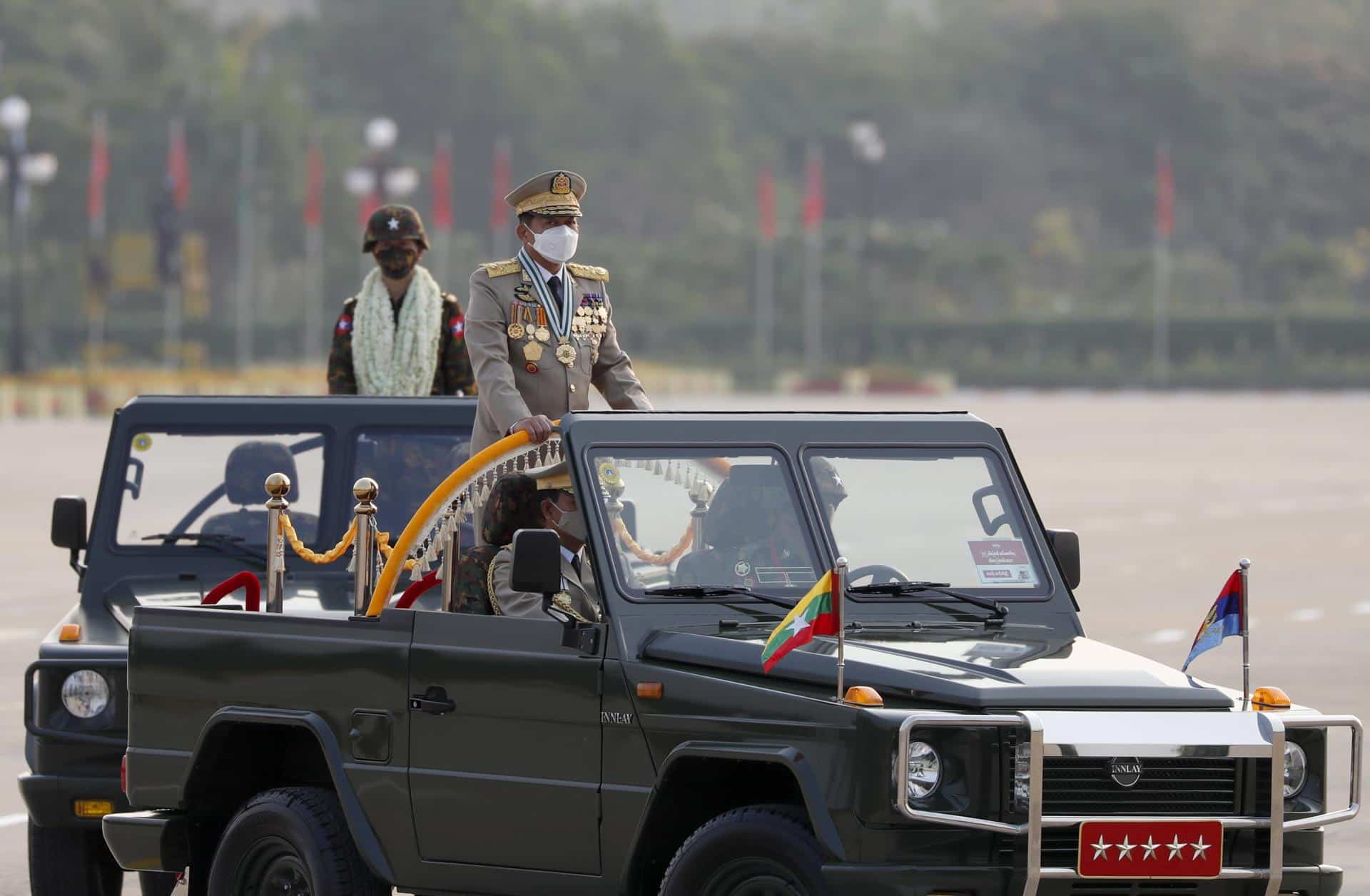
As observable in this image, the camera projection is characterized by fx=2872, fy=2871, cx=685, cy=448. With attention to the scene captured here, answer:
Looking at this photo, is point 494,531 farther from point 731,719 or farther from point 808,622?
point 808,622

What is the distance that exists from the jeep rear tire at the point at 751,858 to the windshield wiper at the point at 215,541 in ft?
13.2

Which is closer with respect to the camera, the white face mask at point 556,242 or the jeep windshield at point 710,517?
the jeep windshield at point 710,517

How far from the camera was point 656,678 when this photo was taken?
6773 mm

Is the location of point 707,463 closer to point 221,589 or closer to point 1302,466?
point 221,589

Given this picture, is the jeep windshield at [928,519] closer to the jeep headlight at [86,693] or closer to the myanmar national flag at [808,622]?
the myanmar national flag at [808,622]

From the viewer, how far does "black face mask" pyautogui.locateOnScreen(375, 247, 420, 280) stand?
11.4 m

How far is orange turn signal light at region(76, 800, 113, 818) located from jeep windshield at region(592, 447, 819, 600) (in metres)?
2.60

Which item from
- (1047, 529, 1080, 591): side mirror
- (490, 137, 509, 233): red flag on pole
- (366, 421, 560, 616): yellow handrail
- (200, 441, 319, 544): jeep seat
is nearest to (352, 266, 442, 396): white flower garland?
(200, 441, 319, 544): jeep seat

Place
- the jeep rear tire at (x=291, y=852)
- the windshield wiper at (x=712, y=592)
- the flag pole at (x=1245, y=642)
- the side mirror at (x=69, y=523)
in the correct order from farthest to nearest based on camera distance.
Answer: the side mirror at (x=69, y=523) < the jeep rear tire at (x=291, y=852) < the windshield wiper at (x=712, y=592) < the flag pole at (x=1245, y=642)

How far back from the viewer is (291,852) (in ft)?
25.2

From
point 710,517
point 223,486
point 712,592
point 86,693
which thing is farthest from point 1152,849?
point 223,486

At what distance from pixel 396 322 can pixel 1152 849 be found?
579cm

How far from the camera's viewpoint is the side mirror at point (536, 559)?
22.3 ft

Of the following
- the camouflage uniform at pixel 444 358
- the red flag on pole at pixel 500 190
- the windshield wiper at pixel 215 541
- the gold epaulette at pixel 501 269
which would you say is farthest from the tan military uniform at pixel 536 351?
the red flag on pole at pixel 500 190
